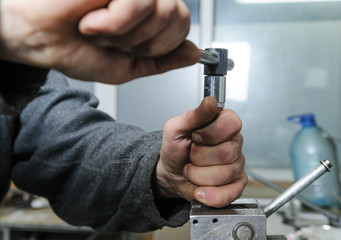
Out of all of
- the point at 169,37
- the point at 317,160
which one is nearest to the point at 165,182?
the point at 169,37

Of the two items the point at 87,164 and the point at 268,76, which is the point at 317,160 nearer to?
the point at 268,76

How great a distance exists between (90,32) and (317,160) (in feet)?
3.43

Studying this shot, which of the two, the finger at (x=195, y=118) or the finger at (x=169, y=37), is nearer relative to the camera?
the finger at (x=169, y=37)

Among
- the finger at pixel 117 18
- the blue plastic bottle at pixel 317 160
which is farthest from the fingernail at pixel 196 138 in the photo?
the blue plastic bottle at pixel 317 160

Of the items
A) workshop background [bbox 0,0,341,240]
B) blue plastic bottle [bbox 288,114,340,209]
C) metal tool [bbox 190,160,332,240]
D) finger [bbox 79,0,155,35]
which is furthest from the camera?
workshop background [bbox 0,0,341,240]

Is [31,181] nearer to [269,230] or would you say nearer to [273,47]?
[269,230]

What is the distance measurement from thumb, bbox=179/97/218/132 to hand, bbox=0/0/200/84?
0.38 feet

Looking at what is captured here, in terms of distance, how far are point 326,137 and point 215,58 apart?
2.99ft

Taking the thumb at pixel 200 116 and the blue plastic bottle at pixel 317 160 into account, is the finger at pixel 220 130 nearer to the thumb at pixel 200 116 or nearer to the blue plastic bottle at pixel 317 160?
the thumb at pixel 200 116

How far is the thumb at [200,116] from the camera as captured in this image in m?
0.38

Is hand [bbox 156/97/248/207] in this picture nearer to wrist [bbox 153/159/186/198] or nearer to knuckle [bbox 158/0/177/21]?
wrist [bbox 153/159/186/198]

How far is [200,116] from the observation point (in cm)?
40

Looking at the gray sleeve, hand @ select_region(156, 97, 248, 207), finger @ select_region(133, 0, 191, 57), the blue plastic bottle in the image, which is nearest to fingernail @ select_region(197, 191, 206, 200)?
hand @ select_region(156, 97, 248, 207)

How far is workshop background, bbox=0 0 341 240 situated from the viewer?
1.33 meters
